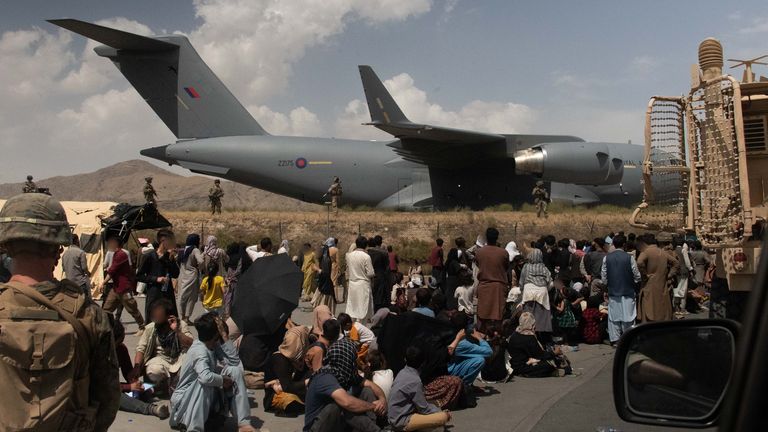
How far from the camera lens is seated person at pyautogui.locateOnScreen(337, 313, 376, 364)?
6680 millimetres

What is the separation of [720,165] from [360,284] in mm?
5136

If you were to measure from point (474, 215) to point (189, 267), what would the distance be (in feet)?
42.3

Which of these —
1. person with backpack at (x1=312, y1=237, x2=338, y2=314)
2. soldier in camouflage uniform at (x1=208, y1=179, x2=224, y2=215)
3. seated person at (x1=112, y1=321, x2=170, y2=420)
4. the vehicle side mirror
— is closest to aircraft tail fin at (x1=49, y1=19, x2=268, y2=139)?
soldier in camouflage uniform at (x1=208, y1=179, x2=224, y2=215)

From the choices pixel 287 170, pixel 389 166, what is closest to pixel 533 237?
pixel 389 166

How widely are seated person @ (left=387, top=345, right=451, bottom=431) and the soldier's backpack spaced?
3318 millimetres

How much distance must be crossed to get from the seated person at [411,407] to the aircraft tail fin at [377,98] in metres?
15.7

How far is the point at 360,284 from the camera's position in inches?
371

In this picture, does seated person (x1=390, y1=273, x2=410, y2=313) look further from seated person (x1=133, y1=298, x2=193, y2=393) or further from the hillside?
the hillside

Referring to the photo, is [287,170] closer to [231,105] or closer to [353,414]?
[231,105]

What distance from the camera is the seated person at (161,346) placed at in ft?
20.4

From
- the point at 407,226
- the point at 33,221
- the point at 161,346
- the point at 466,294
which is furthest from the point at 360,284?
the point at 407,226

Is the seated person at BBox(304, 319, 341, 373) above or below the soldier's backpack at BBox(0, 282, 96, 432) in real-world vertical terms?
below

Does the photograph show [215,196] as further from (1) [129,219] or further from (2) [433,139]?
(1) [129,219]

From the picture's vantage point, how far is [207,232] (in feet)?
71.9
